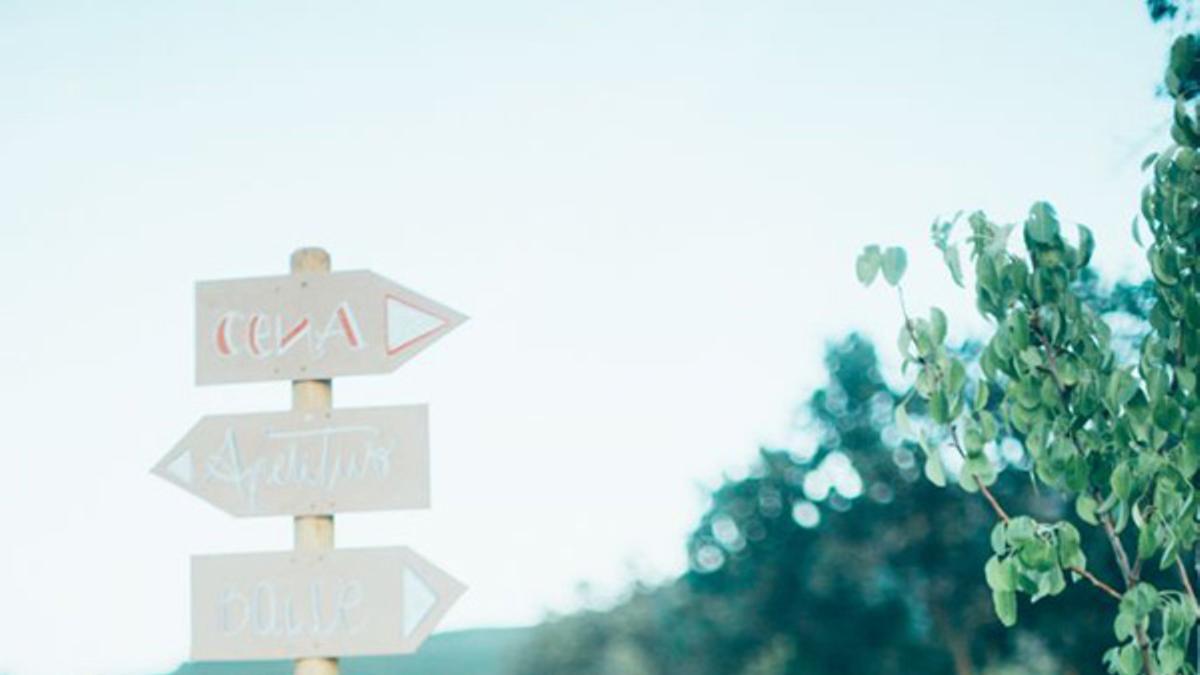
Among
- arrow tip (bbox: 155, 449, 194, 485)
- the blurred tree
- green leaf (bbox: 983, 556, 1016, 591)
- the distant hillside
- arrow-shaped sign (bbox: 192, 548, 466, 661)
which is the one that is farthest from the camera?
the distant hillside

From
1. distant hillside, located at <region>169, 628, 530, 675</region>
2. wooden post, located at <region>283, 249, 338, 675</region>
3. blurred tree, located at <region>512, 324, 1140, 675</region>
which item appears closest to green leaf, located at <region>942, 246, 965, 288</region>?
wooden post, located at <region>283, 249, 338, 675</region>

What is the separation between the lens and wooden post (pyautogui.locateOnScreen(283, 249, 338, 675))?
15.1 feet

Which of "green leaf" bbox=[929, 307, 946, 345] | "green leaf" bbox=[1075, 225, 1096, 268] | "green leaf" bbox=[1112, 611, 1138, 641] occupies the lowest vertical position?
"green leaf" bbox=[1112, 611, 1138, 641]

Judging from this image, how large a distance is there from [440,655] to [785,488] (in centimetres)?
4489

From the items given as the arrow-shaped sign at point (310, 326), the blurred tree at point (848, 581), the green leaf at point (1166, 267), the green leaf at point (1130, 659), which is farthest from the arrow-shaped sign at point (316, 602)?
the blurred tree at point (848, 581)

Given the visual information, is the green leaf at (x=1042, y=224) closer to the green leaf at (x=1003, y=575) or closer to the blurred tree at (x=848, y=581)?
the green leaf at (x=1003, y=575)

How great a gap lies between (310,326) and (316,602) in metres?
0.97

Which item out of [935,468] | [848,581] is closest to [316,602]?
[935,468]

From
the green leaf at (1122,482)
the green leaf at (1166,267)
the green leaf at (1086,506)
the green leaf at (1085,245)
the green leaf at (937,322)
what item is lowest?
the green leaf at (1086,506)

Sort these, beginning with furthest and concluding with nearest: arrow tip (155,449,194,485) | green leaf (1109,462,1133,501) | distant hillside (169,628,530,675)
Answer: distant hillside (169,628,530,675) → arrow tip (155,449,194,485) → green leaf (1109,462,1133,501)

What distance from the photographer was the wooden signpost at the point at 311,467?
4574mm

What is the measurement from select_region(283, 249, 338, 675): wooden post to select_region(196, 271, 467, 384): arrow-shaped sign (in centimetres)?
4

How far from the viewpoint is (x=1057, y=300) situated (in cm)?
308

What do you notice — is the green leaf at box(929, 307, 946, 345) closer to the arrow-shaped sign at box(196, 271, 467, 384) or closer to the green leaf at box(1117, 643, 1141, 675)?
the green leaf at box(1117, 643, 1141, 675)
